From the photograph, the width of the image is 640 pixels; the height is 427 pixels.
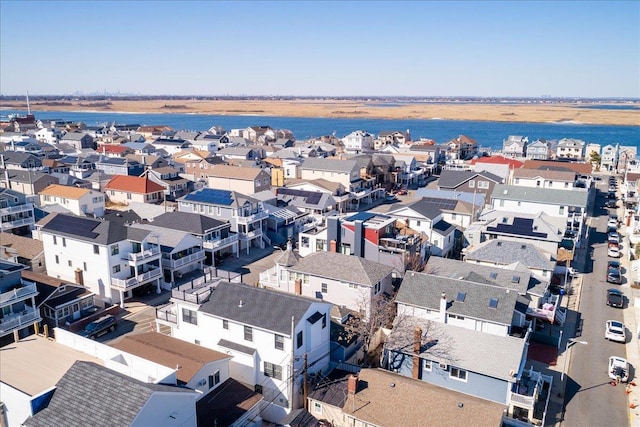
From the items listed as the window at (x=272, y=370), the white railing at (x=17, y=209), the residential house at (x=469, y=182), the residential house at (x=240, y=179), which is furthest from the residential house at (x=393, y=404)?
the residential house at (x=240, y=179)

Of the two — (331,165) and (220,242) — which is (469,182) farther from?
(220,242)

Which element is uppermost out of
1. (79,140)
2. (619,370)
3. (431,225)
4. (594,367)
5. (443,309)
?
(79,140)

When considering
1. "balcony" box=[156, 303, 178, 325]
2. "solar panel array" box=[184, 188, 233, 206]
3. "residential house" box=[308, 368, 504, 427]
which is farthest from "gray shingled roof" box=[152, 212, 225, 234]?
"residential house" box=[308, 368, 504, 427]

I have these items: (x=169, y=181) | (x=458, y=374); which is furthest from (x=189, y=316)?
(x=169, y=181)

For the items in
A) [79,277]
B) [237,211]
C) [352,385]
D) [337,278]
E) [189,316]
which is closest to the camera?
[352,385]

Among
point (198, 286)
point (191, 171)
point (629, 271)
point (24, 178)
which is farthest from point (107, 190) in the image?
point (629, 271)
